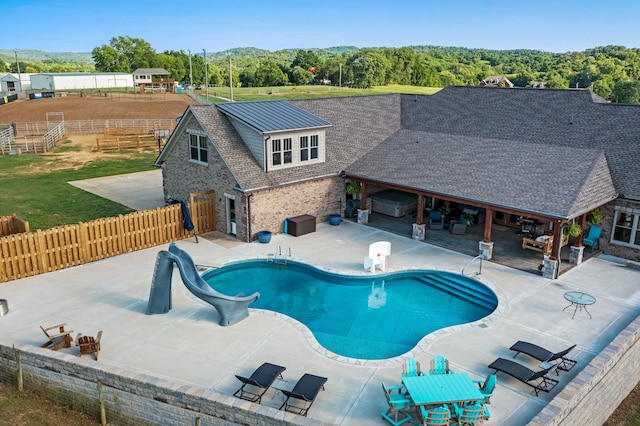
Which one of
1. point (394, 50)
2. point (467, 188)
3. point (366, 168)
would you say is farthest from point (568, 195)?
point (394, 50)

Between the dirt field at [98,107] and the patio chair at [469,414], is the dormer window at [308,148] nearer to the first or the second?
the patio chair at [469,414]

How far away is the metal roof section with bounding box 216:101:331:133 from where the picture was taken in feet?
78.4

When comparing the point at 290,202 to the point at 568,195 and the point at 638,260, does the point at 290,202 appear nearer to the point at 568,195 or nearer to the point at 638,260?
the point at 568,195

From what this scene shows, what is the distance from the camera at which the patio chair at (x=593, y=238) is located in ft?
73.4

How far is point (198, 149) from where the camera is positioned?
24.9m

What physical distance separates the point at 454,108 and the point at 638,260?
492 inches

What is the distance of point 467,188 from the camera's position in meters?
22.2

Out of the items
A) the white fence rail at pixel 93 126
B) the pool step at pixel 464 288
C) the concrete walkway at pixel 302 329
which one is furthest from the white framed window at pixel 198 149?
the white fence rail at pixel 93 126

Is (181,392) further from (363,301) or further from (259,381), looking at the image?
(363,301)

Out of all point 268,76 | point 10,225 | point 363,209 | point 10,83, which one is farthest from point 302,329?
point 268,76

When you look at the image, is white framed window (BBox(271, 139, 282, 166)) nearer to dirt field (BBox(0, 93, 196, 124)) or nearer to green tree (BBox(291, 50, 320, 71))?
dirt field (BBox(0, 93, 196, 124))

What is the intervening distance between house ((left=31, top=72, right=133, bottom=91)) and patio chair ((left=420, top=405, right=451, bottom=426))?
112 meters

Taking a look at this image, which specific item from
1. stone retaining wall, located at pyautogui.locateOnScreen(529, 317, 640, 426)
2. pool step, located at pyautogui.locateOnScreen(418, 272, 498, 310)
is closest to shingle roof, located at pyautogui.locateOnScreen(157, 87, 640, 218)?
pool step, located at pyautogui.locateOnScreen(418, 272, 498, 310)

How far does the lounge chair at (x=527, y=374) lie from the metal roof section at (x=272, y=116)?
14260 millimetres
